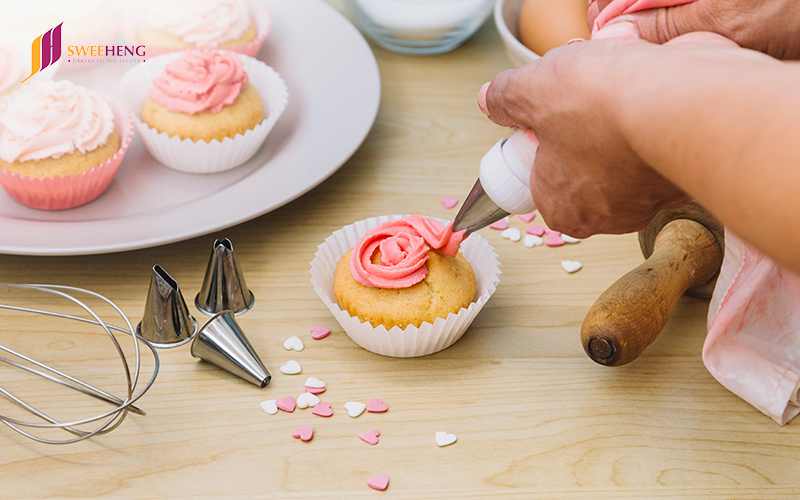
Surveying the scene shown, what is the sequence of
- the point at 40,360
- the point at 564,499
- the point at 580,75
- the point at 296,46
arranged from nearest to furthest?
1. the point at 580,75
2. the point at 564,499
3. the point at 40,360
4. the point at 296,46

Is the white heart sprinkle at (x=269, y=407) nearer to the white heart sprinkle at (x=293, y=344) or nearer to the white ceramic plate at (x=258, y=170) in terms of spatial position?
the white heart sprinkle at (x=293, y=344)

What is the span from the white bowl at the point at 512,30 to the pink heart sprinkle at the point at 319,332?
484 mm

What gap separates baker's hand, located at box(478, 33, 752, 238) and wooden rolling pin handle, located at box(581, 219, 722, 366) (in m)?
0.11

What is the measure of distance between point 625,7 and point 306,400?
1.57 ft

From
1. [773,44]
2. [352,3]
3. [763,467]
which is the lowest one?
[763,467]

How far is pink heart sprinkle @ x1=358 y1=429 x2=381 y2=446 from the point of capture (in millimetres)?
631

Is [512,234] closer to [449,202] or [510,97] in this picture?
[449,202]

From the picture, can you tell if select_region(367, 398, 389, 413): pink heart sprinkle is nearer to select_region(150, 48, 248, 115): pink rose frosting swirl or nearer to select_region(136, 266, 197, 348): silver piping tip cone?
select_region(136, 266, 197, 348): silver piping tip cone

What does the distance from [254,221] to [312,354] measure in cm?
26

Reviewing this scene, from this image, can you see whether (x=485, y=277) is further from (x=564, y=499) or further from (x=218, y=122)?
(x=218, y=122)

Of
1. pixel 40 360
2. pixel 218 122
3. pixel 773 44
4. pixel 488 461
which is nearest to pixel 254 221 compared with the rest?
pixel 218 122

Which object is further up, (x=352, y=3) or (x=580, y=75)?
(x=580, y=75)

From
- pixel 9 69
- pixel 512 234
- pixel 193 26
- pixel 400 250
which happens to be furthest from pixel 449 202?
pixel 9 69

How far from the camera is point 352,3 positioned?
4.09ft
